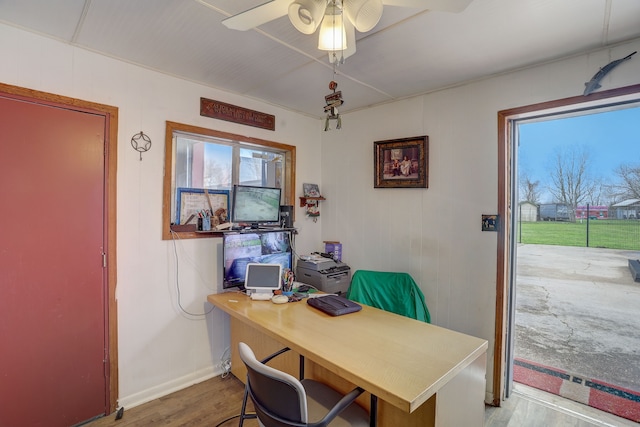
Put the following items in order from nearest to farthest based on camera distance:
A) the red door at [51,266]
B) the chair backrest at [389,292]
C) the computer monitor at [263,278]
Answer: the red door at [51,266]
the computer monitor at [263,278]
the chair backrest at [389,292]

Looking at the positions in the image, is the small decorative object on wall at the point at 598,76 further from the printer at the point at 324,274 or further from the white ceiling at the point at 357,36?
the printer at the point at 324,274

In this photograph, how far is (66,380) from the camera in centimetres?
197

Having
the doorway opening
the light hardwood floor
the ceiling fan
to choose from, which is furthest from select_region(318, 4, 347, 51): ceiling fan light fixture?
the light hardwood floor

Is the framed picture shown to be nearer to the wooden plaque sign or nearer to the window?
the window

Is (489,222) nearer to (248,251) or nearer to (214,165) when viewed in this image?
(248,251)

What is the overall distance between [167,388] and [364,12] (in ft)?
9.41

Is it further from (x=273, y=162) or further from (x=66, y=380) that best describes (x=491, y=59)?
(x=66, y=380)

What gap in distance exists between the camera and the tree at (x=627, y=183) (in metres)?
2.04

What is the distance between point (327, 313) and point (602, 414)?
2.03 meters

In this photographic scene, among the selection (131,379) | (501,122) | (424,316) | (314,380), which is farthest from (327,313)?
(501,122)

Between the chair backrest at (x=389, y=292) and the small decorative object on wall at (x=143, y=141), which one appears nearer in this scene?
the small decorative object on wall at (x=143, y=141)

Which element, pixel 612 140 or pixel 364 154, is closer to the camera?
pixel 612 140

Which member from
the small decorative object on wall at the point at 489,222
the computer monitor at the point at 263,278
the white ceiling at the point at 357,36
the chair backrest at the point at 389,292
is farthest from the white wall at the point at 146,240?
the small decorative object on wall at the point at 489,222

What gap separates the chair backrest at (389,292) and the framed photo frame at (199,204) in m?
1.36
